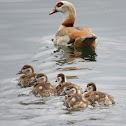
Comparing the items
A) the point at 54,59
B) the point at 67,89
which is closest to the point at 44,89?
the point at 67,89

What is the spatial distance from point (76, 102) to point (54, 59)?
12.9 ft

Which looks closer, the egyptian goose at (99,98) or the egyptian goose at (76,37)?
the egyptian goose at (99,98)

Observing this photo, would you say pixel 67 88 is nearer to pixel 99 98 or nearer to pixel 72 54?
pixel 99 98

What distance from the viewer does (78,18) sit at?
18.5 metres

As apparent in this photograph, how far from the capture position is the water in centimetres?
901

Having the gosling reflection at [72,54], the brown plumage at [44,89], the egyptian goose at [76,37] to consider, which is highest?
the egyptian goose at [76,37]

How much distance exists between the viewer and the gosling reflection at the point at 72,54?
43.3 feet

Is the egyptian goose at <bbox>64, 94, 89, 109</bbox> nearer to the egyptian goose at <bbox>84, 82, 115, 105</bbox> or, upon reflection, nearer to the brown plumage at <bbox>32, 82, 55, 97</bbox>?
the egyptian goose at <bbox>84, 82, 115, 105</bbox>

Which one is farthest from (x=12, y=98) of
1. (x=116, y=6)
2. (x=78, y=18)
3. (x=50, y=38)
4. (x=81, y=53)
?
(x=116, y=6)

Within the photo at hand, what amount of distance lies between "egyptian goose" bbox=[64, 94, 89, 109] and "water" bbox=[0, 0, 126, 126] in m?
0.13

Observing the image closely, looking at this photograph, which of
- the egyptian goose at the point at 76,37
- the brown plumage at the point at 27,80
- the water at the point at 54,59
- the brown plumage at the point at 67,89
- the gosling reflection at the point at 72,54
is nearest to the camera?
the water at the point at 54,59

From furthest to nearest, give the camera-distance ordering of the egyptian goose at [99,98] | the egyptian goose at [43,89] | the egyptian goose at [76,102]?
1. the egyptian goose at [43,89]
2. the egyptian goose at [99,98]
3. the egyptian goose at [76,102]

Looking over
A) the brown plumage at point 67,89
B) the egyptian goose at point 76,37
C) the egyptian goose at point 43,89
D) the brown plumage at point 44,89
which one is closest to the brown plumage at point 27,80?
the egyptian goose at point 43,89

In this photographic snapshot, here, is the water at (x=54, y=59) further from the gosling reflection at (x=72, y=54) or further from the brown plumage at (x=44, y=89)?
the brown plumage at (x=44, y=89)
